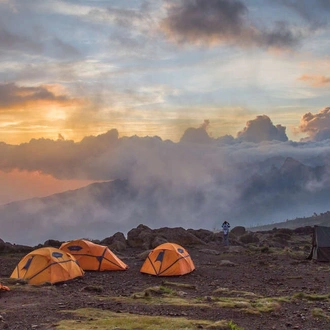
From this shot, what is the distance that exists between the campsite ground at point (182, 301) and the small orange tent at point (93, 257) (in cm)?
77

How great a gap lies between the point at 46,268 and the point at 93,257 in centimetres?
613

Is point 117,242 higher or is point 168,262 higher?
point 117,242

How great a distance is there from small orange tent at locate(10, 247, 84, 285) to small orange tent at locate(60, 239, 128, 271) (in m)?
4.18

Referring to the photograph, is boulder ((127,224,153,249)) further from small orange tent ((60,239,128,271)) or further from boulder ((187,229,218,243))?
small orange tent ((60,239,128,271))

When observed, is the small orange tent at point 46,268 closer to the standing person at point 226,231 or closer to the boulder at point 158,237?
the boulder at point 158,237

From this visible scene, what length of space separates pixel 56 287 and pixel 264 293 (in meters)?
10.3

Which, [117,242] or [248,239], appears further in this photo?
[248,239]

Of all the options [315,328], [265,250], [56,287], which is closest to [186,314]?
[315,328]

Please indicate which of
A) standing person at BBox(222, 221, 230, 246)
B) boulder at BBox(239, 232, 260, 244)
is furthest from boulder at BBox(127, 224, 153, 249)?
boulder at BBox(239, 232, 260, 244)

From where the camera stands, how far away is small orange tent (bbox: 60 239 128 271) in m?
30.2

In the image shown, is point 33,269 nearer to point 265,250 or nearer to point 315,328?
point 315,328

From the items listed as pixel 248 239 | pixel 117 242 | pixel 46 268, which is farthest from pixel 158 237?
pixel 46 268

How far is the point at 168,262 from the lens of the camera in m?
28.9

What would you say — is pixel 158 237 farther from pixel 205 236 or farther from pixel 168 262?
pixel 168 262
